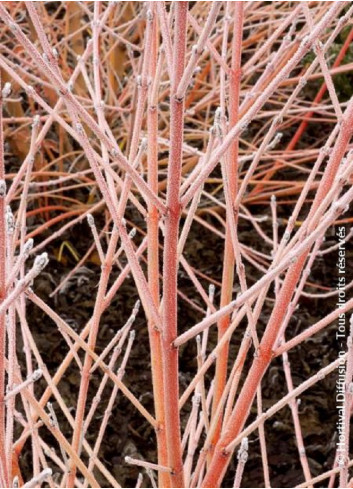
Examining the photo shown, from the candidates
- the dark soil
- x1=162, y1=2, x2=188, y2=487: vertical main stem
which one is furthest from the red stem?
the dark soil

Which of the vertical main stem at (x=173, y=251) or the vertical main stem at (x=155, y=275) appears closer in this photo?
the vertical main stem at (x=173, y=251)

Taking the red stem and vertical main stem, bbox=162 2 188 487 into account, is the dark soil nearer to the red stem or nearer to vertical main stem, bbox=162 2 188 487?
the red stem

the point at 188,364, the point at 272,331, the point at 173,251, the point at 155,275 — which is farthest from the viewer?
the point at 188,364

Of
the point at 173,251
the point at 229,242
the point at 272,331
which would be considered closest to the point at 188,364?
the point at 229,242

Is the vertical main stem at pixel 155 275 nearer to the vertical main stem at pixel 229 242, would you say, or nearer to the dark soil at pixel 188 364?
the vertical main stem at pixel 229 242

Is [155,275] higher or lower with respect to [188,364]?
higher

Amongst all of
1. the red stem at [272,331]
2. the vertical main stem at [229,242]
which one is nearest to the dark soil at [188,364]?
the vertical main stem at [229,242]

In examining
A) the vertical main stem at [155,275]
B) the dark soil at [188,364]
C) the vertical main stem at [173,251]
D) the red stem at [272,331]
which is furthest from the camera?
the dark soil at [188,364]

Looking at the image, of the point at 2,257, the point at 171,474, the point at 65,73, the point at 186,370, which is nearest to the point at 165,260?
the point at 2,257

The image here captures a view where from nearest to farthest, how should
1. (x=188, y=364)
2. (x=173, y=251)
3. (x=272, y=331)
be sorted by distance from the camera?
(x=173, y=251) < (x=272, y=331) < (x=188, y=364)

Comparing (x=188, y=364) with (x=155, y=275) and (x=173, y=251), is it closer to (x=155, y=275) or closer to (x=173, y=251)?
(x=155, y=275)
